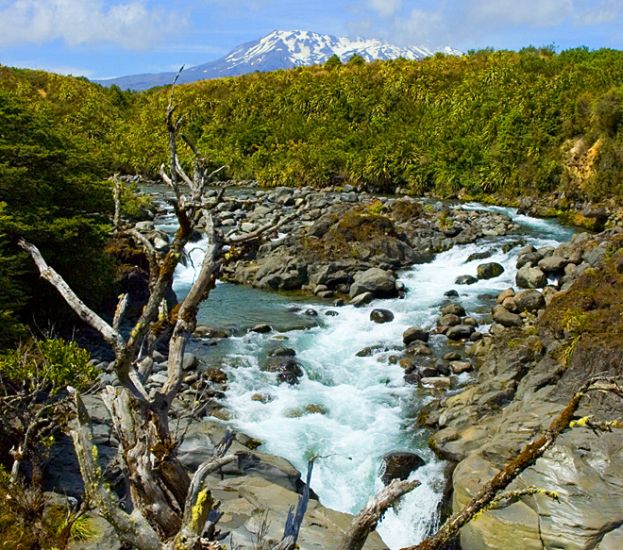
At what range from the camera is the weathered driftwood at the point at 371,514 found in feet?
14.9

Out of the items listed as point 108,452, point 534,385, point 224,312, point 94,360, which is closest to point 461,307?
point 534,385

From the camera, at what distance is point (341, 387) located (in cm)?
1686

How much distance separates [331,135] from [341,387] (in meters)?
44.9

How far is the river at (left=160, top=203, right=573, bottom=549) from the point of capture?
41.3 ft

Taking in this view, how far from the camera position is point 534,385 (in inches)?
578

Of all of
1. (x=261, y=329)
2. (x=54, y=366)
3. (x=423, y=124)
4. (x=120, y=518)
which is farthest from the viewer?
(x=423, y=124)

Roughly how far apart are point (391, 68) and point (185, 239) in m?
66.1

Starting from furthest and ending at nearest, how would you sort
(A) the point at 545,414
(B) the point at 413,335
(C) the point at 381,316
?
(C) the point at 381,316 < (B) the point at 413,335 < (A) the point at 545,414

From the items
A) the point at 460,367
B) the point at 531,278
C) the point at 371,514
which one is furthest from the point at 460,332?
the point at 371,514

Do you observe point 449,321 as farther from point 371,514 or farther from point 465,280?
point 371,514

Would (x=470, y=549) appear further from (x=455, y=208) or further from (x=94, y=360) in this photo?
(x=455, y=208)

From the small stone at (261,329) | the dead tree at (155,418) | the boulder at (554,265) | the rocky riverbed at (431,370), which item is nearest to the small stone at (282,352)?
the rocky riverbed at (431,370)

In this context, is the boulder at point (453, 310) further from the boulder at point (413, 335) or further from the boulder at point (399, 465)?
the boulder at point (399, 465)

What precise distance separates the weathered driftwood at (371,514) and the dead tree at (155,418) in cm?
116
